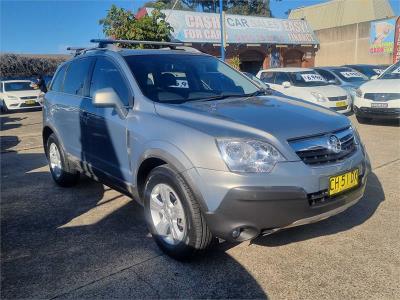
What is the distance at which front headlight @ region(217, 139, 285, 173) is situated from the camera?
2682 millimetres

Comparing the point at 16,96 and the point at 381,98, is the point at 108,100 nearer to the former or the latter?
the point at 381,98

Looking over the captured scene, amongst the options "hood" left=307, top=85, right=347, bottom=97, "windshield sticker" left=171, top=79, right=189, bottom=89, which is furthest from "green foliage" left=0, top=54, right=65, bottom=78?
"windshield sticker" left=171, top=79, right=189, bottom=89

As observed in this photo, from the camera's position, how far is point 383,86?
878 cm

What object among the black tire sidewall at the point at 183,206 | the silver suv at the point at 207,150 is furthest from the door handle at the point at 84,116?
the black tire sidewall at the point at 183,206

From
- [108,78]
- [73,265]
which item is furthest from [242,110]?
[73,265]

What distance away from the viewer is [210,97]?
12.2 feet

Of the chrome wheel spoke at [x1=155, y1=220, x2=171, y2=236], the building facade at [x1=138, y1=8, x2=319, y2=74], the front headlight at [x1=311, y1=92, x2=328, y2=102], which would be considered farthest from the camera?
the building facade at [x1=138, y1=8, x2=319, y2=74]

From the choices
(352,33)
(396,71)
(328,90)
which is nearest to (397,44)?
(352,33)

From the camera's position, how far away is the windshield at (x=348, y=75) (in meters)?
12.6

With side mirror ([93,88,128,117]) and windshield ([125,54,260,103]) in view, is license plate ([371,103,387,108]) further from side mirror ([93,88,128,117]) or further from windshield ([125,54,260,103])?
side mirror ([93,88,128,117])

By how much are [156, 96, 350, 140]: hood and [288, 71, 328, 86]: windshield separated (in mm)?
7988

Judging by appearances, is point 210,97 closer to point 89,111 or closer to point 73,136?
point 89,111

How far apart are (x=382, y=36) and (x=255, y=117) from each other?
2695cm

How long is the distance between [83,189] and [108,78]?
191cm
